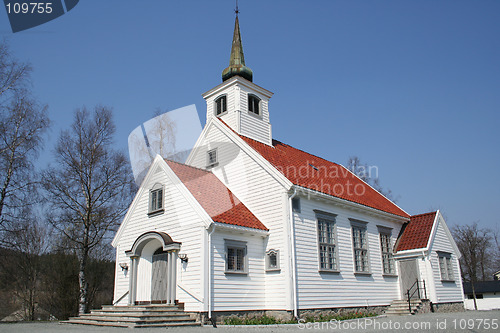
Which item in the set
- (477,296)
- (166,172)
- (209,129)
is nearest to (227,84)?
(209,129)

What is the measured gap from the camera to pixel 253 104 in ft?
71.9

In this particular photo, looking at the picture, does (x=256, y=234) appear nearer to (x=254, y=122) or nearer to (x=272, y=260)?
(x=272, y=260)

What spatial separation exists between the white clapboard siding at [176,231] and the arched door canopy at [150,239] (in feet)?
1.14

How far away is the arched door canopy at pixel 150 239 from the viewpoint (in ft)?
50.6

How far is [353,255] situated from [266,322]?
6249 millimetres

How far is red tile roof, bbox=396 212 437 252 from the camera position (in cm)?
2201

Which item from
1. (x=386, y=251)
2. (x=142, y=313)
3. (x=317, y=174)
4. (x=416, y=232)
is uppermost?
(x=317, y=174)

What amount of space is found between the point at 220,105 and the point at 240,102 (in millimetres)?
1432

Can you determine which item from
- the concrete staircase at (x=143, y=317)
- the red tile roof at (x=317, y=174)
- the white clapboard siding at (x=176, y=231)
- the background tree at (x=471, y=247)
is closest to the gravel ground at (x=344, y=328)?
the concrete staircase at (x=143, y=317)

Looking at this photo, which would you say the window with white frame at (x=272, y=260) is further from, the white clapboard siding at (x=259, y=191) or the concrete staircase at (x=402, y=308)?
the concrete staircase at (x=402, y=308)

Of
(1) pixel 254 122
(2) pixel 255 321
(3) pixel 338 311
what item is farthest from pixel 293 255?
(1) pixel 254 122

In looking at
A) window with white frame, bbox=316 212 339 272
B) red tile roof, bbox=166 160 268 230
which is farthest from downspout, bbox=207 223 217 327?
window with white frame, bbox=316 212 339 272

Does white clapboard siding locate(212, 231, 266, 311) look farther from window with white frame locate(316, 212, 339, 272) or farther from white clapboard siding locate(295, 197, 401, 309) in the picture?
window with white frame locate(316, 212, 339, 272)

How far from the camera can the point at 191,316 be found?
1420 centimetres
